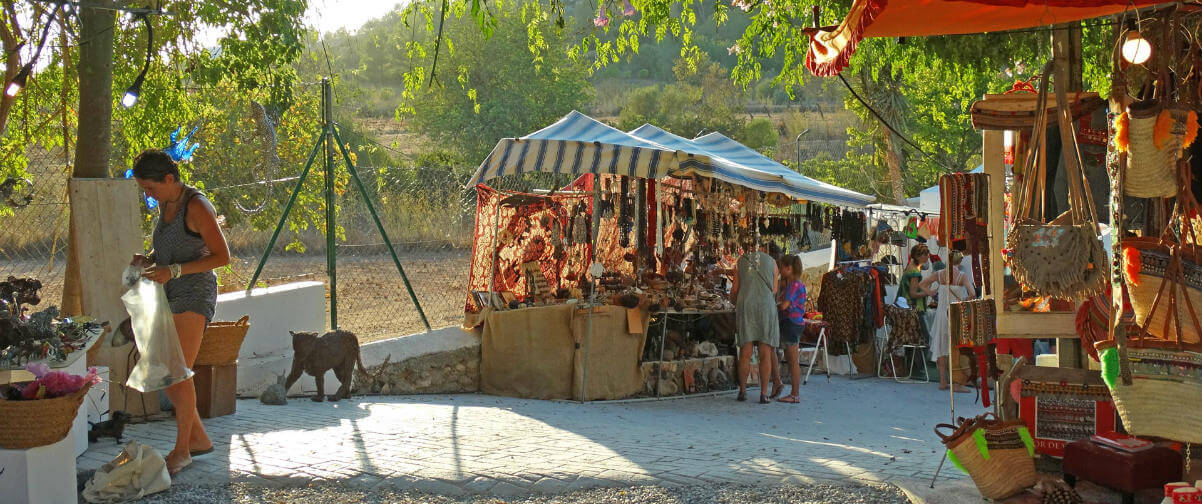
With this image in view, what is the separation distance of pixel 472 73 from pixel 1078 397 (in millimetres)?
34571

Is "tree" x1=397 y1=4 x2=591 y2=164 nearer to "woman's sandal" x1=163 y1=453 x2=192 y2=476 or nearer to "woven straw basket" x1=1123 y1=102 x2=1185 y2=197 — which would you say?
"woman's sandal" x1=163 y1=453 x2=192 y2=476

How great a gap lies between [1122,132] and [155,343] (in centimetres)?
473

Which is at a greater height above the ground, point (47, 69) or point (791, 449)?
point (47, 69)

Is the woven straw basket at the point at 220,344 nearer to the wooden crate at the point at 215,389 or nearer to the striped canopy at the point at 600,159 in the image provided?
the wooden crate at the point at 215,389

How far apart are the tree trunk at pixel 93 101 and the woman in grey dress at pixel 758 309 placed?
18.9 ft

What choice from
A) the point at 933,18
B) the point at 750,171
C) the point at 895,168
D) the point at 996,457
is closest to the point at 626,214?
the point at 750,171

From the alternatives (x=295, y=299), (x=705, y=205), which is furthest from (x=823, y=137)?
(x=295, y=299)

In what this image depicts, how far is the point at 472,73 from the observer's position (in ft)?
125

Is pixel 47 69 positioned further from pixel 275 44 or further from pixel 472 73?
pixel 472 73

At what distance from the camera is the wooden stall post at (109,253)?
21.9 ft

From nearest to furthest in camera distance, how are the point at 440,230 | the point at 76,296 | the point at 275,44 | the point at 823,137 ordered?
1. the point at 76,296
2. the point at 275,44
3. the point at 440,230
4. the point at 823,137

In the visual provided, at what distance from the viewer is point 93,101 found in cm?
712

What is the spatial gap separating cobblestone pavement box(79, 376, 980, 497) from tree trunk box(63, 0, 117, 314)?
1.81m

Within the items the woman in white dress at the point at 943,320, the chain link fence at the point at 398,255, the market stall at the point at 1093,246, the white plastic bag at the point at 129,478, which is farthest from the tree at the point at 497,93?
the market stall at the point at 1093,246
